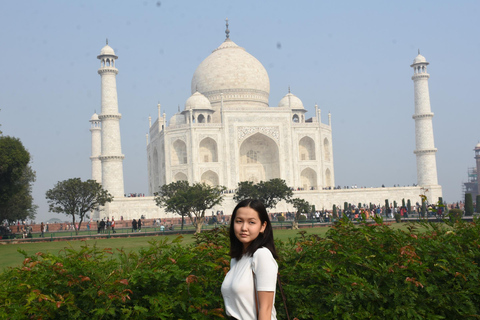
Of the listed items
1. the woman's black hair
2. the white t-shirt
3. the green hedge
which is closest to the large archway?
the green hedge

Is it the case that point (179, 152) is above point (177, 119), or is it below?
below

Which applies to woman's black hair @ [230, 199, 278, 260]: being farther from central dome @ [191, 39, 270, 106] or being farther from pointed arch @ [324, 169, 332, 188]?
central dome @ [191, 39, 270, 106]

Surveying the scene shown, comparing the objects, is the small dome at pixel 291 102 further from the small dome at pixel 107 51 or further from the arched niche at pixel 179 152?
the small dome at pixel 107 51

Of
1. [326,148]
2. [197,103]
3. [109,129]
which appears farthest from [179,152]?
[326,148]

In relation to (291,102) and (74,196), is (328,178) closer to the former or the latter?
(291,102)

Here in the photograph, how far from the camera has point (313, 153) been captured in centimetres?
3834

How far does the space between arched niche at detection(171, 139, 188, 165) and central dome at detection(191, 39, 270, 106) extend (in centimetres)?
481

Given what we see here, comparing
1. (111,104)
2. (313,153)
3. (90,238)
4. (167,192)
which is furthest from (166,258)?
(313,153)

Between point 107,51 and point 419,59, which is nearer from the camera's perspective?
point 107,51

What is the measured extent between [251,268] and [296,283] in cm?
134

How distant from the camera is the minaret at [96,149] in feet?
138

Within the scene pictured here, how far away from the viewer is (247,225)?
2.66 metres

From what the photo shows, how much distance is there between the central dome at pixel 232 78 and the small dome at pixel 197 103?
70.9 inches

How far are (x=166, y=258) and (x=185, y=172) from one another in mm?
31943
